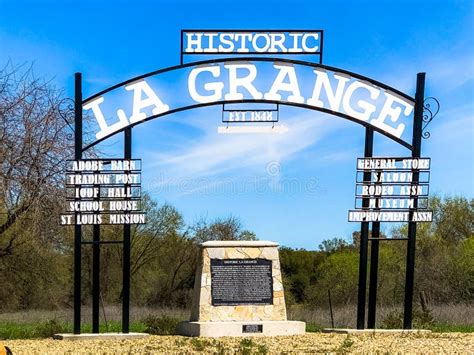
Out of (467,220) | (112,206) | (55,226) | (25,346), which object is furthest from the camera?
(467,220)

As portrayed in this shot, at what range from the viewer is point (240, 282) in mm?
18109

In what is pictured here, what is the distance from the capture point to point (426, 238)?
139ft

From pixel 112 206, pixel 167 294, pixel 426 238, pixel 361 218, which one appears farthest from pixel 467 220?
pixel 112 206

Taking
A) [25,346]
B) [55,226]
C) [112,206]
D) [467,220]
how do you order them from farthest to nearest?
[467,220] → [55,226] → [112,206] → [25,346]

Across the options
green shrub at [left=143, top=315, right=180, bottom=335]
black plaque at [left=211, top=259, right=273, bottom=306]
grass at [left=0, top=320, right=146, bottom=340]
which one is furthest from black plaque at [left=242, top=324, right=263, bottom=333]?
grass at [left=0, top=320, right=146, bottom=340]

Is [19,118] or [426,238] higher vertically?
[19,118]

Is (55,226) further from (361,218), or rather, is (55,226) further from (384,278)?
(384,278)

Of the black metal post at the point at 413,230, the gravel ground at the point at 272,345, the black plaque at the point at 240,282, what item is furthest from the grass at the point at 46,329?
the black metal post at the point at 413,230

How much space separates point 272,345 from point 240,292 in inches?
111

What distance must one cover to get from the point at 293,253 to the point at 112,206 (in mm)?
28550

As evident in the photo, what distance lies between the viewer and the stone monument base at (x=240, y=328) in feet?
56.8

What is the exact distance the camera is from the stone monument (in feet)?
58.1

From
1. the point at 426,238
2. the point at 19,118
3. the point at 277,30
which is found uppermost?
the point at 277,30

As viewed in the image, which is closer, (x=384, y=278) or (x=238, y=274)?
(x=238, y=274)
